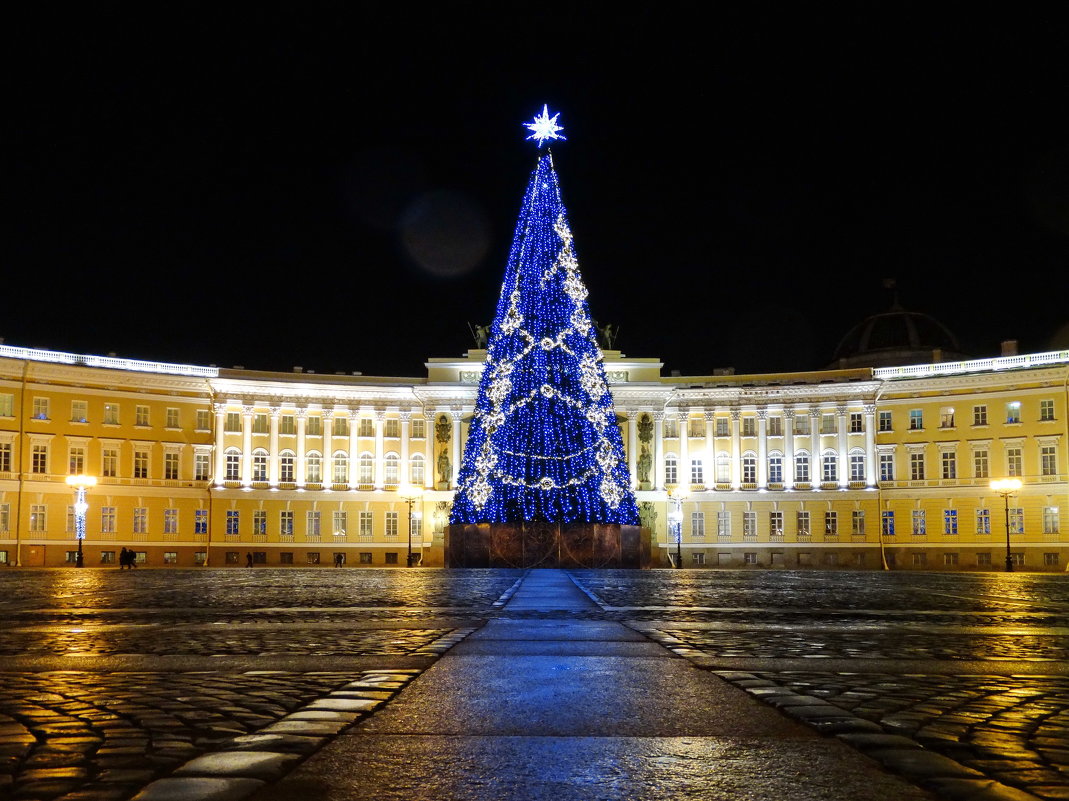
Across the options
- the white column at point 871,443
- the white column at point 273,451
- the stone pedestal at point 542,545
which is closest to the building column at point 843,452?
the white column at point 871,443

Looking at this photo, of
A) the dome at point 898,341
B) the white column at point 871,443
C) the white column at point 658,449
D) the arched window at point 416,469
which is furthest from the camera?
the dome at point 898,341

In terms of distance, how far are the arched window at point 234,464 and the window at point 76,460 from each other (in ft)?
31.0

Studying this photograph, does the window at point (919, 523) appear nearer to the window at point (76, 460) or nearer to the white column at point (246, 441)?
the white column at point (246, 441)

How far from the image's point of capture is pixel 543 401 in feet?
141

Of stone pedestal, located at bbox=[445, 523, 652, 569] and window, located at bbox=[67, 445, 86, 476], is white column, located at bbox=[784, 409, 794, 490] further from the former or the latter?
window, located at bbox=[67, 445, 86, 476]

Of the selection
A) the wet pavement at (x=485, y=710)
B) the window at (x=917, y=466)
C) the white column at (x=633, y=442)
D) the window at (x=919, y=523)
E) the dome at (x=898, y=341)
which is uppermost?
the dome at (x=898, y=341)

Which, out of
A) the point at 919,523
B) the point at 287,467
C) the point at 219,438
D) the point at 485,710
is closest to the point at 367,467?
the point at 287,467

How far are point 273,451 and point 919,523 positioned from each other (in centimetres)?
4050

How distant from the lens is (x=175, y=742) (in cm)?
661

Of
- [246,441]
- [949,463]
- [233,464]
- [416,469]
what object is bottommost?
[949,463]

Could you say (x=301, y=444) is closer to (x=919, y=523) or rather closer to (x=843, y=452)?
(x=843, y=452)

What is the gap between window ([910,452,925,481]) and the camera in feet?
250

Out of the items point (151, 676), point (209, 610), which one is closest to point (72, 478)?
point (209, 610)

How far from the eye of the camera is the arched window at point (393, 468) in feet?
267
